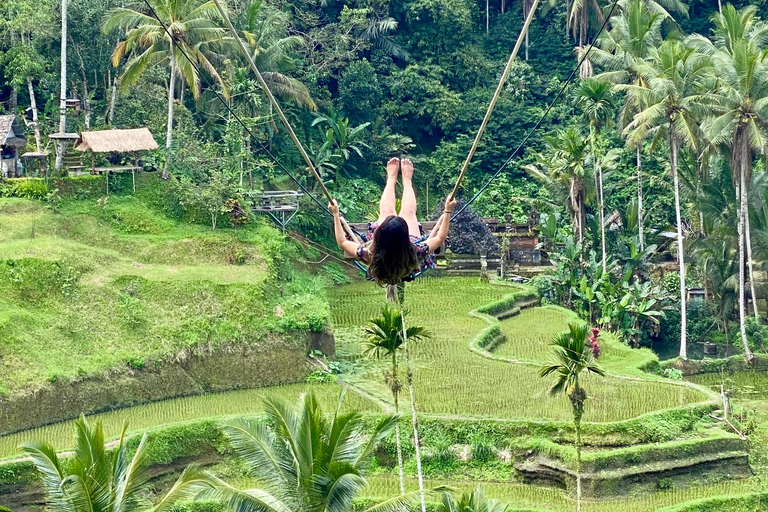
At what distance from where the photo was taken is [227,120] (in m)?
34.1

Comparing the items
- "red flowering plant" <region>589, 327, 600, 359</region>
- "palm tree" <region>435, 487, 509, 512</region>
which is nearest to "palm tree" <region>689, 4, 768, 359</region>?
"red flowering plant" <region>589, 327, 600, 359</region>

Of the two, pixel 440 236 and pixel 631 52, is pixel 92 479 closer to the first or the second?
pixel 440 236

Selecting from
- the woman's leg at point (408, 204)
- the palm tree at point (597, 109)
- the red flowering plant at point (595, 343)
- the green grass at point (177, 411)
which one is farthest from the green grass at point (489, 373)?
the woman's leg at point (408, 204)

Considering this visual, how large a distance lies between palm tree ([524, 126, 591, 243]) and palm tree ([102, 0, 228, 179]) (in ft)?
28.5

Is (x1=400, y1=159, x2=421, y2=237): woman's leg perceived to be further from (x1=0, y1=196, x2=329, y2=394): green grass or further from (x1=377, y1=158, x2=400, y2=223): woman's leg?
(x1=0, y1=196, x2=329, y2=394): green grass

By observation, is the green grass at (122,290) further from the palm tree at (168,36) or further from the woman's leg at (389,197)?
the woman's leg at (389,197)

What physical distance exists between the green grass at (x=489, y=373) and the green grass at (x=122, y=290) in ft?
7.74

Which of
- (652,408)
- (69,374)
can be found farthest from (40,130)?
(652,408)

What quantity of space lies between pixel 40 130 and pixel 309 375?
10.3 meters

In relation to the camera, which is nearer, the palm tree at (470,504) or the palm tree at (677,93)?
the palm tree at (470,504)

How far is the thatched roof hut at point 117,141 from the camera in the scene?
1147 inches

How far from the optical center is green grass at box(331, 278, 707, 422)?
2439 cm

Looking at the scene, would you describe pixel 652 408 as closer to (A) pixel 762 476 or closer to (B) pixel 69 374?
(A) pixel 762 476

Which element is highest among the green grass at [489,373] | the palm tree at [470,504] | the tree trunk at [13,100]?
the tree trunk at [13,100]
